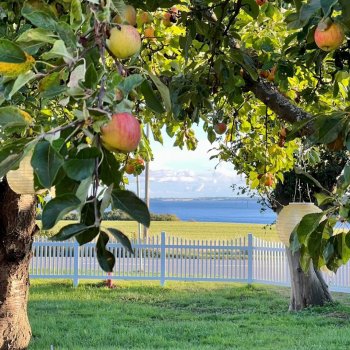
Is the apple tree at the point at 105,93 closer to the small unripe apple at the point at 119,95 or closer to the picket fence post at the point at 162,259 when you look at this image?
the small unripe apple at the point at 119,95

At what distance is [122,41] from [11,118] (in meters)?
0.18

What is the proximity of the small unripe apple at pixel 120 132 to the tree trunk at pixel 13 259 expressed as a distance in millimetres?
3117

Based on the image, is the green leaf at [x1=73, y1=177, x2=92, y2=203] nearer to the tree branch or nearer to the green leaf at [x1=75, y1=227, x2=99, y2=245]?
the green leaf at [x1=75, y1=227, x2=99, y2=245]

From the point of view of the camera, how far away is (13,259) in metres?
3.68

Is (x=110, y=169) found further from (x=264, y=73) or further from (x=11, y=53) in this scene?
(x=264, y=73)


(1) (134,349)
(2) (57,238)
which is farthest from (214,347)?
(2) (57,238)

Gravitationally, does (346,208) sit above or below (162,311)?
above

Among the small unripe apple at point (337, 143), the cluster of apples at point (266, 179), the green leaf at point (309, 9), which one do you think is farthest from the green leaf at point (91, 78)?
the cluster of apples at point (266, 179)

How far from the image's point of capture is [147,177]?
14883 millimetres

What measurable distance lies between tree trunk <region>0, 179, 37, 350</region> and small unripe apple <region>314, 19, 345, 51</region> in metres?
2.85

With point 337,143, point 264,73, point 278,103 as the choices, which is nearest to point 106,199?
point 337,143

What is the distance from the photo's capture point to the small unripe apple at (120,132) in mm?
668

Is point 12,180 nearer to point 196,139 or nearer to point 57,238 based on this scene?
point 57,238

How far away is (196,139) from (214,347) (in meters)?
2.22
